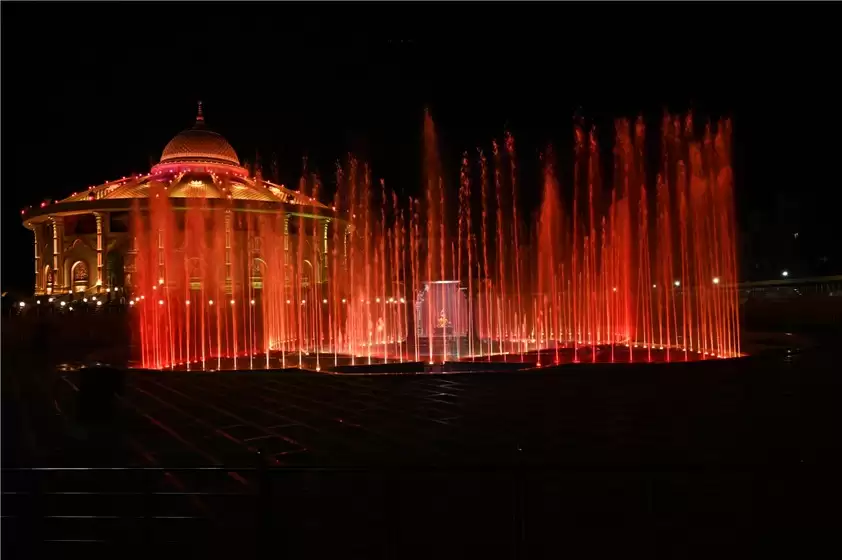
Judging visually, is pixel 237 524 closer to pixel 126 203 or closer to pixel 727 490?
pixel 727 490

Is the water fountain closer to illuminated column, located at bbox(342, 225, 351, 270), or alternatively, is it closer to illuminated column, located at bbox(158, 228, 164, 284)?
illuminated column, located at bbox(158, 228, 164, 284)

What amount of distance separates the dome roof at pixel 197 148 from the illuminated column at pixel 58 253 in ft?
25.5

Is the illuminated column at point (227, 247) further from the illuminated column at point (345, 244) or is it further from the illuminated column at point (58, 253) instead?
the illuminated column at point (58, 253)

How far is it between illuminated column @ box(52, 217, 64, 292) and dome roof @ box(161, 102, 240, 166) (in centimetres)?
778

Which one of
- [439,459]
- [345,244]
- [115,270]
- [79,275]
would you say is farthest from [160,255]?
[439,459]

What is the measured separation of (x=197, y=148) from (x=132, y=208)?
7148 millimetres

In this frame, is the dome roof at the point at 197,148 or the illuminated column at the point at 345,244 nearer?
the dome roof at the point at 197,148

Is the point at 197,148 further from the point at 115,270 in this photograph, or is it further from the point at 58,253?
the point at 58,253

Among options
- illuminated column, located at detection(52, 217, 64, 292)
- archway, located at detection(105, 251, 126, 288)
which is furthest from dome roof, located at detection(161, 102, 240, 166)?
illuminated column, located at detection(52, 217, 64, 292)

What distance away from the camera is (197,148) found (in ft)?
152

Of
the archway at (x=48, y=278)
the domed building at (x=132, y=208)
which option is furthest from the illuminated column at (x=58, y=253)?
the archway at (x=48, y=278)

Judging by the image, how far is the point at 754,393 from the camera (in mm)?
10273

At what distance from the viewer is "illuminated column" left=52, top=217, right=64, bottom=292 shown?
1745 inches

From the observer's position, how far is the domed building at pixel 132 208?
41844 millimetres
